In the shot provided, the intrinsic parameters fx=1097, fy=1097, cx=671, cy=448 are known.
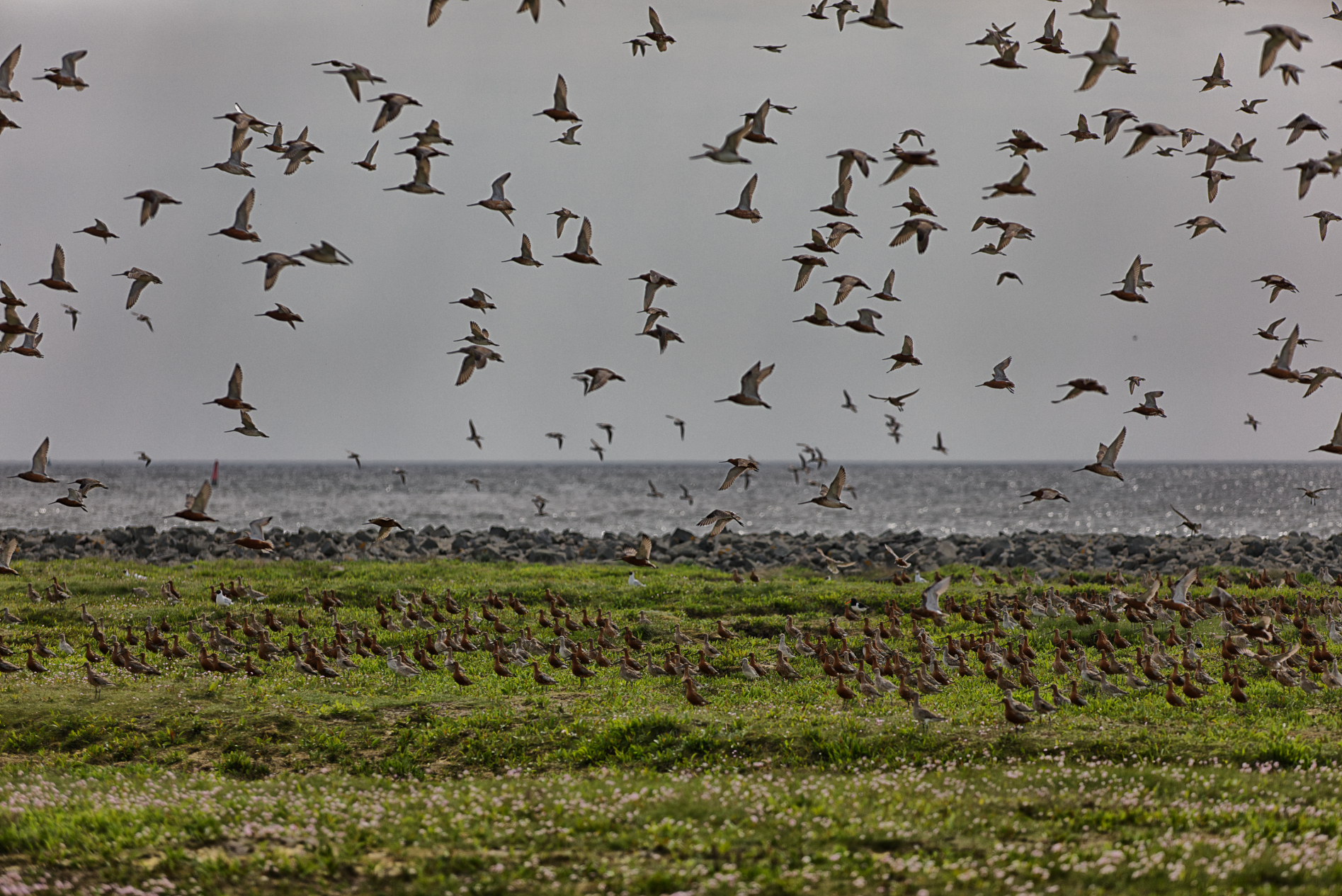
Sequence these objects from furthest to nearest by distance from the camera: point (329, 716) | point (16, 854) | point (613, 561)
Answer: point (613, 561) → point (329, 716) → point (16, 854)

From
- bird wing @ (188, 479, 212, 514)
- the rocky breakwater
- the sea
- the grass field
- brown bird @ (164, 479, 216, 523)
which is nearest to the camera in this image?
the grass field

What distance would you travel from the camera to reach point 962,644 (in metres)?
24.5

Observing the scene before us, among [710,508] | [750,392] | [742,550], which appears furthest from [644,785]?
[710,508]

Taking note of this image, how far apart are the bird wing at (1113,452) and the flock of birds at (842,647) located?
273cm

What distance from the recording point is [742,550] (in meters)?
51.0

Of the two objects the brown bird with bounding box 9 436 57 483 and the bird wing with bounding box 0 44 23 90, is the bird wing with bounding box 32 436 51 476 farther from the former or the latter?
the bird wing with bounding box 0 44 23 90

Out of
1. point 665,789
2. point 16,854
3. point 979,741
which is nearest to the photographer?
point 16,854

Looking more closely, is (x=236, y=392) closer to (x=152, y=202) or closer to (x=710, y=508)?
(x=152, y=202)

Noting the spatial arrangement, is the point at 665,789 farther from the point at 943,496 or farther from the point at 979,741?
the point at 943,496

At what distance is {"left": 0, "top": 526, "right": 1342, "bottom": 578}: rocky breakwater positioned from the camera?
44.6 meters

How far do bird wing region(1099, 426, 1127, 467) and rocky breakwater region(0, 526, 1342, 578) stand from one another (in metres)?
20.0

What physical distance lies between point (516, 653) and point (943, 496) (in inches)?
4894

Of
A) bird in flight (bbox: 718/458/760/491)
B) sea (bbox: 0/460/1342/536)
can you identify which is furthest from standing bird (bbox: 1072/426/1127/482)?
sea (bbox: 0/460/1342/536)

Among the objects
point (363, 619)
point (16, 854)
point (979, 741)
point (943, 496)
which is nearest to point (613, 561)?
point (363, 619)
